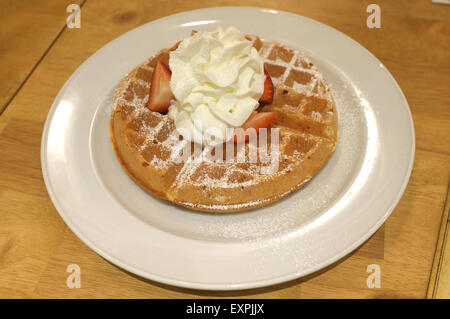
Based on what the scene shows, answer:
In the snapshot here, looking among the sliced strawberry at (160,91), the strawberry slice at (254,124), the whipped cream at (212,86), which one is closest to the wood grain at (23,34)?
the sliced strawberry at (160,91)

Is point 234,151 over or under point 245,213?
over

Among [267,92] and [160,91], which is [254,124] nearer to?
[267,92]

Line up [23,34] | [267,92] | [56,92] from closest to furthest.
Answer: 1. [267,92]
2. [56,92]
3. [23,34]

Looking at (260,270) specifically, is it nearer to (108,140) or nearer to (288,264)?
(288,264)

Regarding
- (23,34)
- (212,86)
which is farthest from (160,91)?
(23,34)

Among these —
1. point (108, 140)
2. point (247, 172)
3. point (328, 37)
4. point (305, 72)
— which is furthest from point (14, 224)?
point (328, 37)
